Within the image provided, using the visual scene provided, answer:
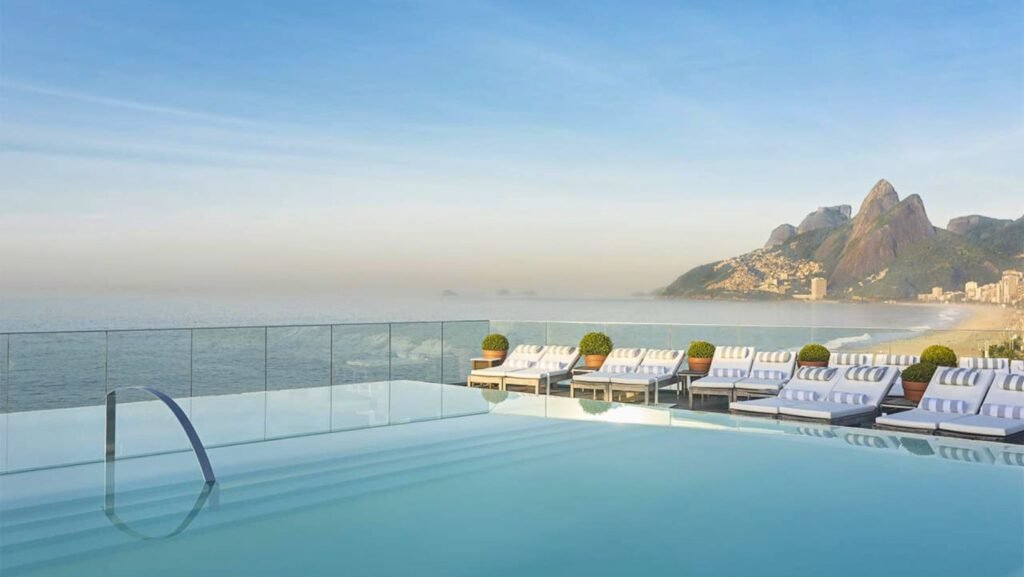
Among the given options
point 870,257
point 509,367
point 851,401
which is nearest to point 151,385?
point 509,367

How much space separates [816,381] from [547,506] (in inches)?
202

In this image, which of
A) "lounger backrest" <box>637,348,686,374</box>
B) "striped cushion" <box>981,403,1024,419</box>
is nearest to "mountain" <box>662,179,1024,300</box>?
"lounger backrest" <box>637,348,686,374</box>

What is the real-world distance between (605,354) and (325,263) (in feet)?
73.7

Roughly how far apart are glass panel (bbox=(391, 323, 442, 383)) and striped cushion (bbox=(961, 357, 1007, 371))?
766 centimetres

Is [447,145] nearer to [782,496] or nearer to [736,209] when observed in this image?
[736,209]

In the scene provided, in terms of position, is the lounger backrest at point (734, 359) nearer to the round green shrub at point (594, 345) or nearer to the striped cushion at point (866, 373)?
the striped cushion at point (866, 373)

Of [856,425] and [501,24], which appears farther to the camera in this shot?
[501,24]

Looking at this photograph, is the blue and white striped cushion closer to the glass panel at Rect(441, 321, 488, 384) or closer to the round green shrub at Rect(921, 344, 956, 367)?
the round green shrub at Rect(921, 344, 956, 367)

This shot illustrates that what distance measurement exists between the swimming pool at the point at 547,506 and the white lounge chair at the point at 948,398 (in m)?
1.13

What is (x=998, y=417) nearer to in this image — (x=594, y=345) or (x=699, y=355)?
(x=699, y=355)

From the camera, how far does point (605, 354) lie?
13.0 m

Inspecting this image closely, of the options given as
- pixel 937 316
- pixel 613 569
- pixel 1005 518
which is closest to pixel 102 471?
pixel 613 569

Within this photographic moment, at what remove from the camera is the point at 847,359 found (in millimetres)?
11555

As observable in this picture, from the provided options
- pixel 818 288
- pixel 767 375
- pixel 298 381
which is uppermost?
pixel 818 288
